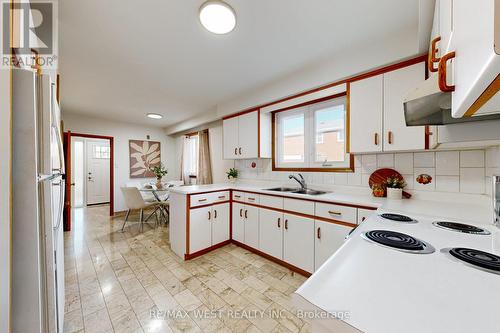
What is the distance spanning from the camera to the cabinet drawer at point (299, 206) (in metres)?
1.96

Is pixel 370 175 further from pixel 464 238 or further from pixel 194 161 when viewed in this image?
pixel 194 161

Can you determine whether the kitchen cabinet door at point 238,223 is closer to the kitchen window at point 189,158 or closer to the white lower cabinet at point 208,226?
the white lower cabinet at point 208,226

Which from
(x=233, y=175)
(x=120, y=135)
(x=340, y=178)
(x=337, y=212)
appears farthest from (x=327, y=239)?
(x=120, y=135)

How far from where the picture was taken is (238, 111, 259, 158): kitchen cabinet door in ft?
→ 9.61

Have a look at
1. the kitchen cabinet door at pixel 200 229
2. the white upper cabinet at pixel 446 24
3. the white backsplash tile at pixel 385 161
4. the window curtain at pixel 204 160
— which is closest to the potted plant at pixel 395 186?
the white backsplash tile at pixel 385 161

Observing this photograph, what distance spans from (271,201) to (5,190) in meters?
2.05

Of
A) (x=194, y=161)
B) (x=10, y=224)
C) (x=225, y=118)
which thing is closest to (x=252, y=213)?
(x=225, y=118)

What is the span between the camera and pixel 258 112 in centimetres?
291

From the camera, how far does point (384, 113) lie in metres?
1.77

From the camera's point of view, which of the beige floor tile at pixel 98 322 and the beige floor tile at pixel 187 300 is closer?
the beige floor tile at pixel 98 322

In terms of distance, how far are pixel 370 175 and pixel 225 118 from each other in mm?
2511

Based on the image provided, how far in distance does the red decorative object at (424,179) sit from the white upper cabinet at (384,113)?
1.21 feet

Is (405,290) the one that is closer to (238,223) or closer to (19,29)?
(19,29)

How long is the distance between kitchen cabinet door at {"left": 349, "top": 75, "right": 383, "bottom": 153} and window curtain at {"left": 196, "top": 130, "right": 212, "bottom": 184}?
313 cm
